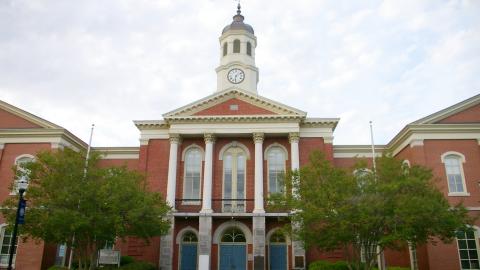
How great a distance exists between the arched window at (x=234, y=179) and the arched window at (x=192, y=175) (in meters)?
1.92

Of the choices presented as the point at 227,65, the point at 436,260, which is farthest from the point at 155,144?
the point at 436,260

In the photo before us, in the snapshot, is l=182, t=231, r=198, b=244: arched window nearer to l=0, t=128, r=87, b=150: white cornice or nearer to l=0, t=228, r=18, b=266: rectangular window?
l=0, t=128, r=87, b=150: white cornice

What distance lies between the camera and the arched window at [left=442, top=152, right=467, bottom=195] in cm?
2912

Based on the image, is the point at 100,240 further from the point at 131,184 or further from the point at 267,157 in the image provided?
the point at 267,157

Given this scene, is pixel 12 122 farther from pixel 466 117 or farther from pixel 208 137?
pixel 466 117

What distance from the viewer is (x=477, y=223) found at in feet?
92.8

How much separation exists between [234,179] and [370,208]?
45.0 ft

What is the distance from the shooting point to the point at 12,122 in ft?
106

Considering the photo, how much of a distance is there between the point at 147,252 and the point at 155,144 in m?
7.92

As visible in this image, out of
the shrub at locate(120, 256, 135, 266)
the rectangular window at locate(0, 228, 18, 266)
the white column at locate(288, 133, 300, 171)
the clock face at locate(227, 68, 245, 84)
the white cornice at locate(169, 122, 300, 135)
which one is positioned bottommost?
the shrub at locate(120, 256, 135, 266)

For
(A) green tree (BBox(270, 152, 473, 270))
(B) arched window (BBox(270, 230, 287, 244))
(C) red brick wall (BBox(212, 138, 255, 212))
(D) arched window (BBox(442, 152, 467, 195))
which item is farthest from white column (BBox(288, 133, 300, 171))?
(D) arched window (BBox(442, 152, 467, 195))

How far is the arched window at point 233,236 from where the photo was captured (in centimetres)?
3191

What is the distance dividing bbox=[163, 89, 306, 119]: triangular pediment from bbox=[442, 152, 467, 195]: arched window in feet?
38.4

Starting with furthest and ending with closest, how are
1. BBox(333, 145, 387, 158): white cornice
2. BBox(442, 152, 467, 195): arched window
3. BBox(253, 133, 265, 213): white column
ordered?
BBox(333, 145, 387, 158): white cornice < BBox(253, 133, 265, 213): white column < BBox(442, 152, 467, 195): arched window
